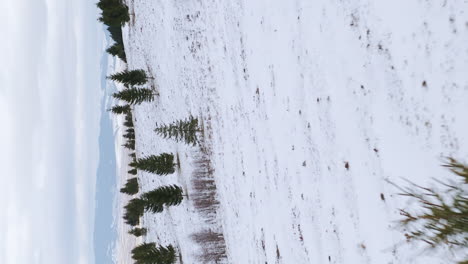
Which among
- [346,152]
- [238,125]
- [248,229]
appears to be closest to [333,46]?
[346,152]

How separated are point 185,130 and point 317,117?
8.40 metres

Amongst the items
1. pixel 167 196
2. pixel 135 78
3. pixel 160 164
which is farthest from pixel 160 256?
pixel 135 78

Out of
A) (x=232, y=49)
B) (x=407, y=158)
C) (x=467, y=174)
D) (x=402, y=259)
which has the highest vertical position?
(x=232, y=49)

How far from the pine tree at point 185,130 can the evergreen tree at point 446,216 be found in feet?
33.2

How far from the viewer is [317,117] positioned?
25.3 ft

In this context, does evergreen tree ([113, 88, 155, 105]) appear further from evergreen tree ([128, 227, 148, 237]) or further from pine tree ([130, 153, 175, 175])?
evergreen tree ([128, 227, 148, 237])

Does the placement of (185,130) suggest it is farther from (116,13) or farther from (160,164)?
(116,13)

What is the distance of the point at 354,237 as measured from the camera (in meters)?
6.65

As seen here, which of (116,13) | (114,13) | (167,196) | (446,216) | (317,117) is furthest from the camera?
(114,13)

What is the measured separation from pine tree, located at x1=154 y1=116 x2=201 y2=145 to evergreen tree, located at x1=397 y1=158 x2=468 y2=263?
33.2 ft

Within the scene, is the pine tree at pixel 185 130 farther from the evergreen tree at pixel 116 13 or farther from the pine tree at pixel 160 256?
the evergreen tree at pixel 116 13

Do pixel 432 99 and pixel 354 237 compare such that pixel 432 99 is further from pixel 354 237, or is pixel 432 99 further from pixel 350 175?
pixel 354 237

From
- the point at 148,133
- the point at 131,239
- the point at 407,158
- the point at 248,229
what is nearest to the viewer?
the point at 407,158

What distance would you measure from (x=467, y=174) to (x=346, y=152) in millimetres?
2691
